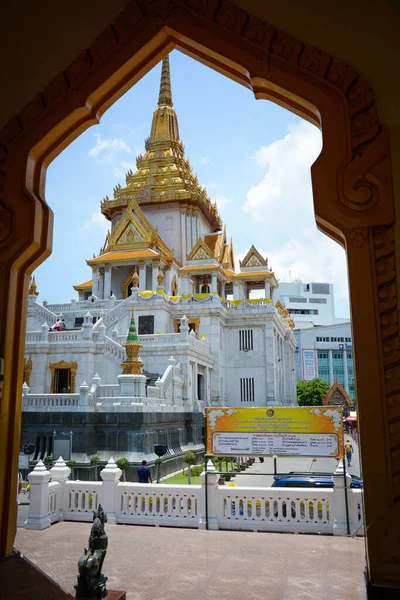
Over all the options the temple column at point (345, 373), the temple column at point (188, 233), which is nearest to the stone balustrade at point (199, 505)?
the temple column at point (188, 233)

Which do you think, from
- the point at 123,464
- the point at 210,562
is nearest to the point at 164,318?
the point at 123,464

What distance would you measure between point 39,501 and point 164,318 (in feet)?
70.7

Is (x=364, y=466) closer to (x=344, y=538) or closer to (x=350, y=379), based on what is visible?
(x=344, y=538)

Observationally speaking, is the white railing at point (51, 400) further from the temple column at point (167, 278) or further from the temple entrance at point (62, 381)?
the temple column at point (167, 278)

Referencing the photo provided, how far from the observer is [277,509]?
9.80m

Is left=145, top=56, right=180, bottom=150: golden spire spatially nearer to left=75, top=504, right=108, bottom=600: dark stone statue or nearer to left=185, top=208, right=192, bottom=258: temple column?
left=185, top=208, right=192, bottom=258: temple column

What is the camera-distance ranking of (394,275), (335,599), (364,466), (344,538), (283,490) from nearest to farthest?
1. (364,466)
2. (394,275)
3. (335,599)
4. (344,538)
5. (283,490)

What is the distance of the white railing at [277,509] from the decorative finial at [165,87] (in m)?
45.3

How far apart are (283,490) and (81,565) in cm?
609

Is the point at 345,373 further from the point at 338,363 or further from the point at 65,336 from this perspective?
the point at 65,336

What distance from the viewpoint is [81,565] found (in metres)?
4.43

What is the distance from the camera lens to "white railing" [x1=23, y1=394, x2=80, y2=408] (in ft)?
62.7

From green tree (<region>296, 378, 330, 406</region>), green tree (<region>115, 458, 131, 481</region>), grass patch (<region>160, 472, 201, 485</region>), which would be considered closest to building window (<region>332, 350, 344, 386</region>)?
green tree (<region>296, 378, 330, 406</region>)

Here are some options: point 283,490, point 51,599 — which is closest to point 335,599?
point 51,599
